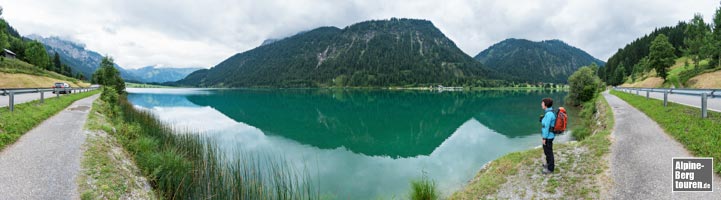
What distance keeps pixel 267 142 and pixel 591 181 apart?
70.4ft

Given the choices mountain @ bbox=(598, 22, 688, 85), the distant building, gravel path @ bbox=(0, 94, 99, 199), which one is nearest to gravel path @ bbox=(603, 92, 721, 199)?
gravel path @ bbox=(0, 94, 99, 199)

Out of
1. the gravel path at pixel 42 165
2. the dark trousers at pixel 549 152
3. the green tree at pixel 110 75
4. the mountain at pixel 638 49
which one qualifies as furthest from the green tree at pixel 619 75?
the green tree at pixel 110 75

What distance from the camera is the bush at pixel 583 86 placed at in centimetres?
5003

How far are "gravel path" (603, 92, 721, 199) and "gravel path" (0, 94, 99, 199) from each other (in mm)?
13439

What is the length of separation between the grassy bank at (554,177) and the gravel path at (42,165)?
36.7 feet

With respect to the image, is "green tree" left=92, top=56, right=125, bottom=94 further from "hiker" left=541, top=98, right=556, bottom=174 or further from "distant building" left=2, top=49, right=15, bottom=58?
"hiker" left=541, top=98, right=556, bottom=174

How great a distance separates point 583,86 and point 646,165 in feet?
171

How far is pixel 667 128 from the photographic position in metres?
13.3

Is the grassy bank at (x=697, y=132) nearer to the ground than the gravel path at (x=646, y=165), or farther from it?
farther from it

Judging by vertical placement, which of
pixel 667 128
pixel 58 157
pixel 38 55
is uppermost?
pixel 38 55

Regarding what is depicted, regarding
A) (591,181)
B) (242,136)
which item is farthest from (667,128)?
(242,136)

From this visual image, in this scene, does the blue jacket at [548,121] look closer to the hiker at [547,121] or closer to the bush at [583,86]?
the hiker at [547,121]

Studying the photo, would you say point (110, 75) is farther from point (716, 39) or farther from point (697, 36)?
point (697, 36)

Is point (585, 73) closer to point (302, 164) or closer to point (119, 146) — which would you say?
point (302, 164)
